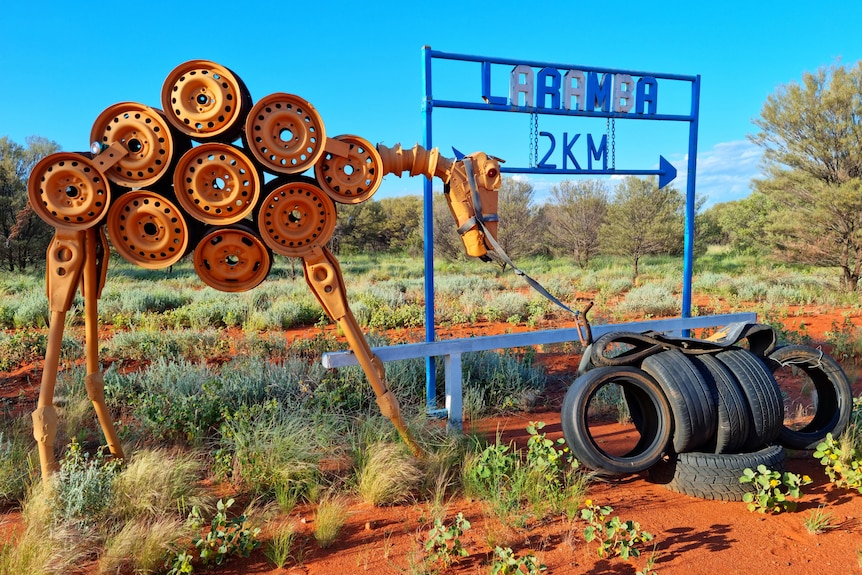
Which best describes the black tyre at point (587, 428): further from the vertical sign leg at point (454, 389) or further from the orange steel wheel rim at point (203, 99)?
the orange steel wheel rim at point (203, 99)

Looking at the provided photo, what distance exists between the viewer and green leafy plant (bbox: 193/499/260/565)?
2.78 meters

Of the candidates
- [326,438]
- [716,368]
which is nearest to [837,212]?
[716,368]

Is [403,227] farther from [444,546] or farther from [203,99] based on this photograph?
[444,546]

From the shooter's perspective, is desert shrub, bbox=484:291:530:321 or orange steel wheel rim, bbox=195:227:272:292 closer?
orange steel wheel rim, bbox=195:227:272:292

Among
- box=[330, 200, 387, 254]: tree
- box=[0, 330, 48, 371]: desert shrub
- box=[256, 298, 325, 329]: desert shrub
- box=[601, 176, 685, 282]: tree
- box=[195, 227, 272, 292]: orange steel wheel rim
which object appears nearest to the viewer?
box=[195, 227, 272, 292]: orange steel wheel rim

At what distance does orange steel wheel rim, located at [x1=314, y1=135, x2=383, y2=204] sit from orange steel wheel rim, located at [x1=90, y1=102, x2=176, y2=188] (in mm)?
888

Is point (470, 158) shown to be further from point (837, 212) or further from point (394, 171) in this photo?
point (837, 212)

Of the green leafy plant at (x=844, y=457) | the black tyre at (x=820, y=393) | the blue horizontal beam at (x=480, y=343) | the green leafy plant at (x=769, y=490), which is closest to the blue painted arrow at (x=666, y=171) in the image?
the blue horizontal beam at (x=480, y=343)

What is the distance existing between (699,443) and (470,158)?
92.8 inches

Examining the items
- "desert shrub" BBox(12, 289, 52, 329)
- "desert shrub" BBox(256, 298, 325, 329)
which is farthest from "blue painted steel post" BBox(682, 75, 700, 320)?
"desert shrub" BBox(12, 289, 52, 329)

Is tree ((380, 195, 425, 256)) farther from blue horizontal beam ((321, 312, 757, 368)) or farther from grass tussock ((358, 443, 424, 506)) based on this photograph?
grass tussock ((358, 443, 424, 506))

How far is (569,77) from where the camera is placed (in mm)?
5121

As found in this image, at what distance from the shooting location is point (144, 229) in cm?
330

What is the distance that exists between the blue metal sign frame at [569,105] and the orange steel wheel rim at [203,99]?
5.25ft
